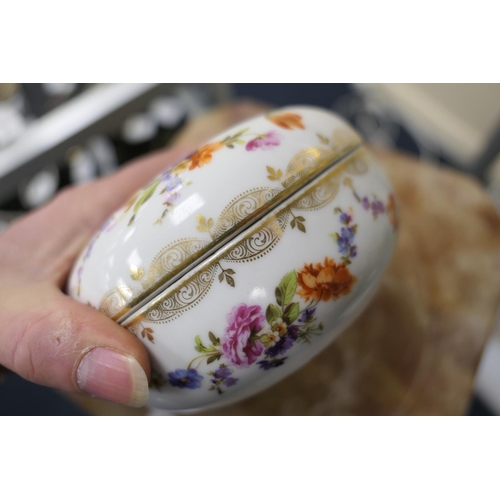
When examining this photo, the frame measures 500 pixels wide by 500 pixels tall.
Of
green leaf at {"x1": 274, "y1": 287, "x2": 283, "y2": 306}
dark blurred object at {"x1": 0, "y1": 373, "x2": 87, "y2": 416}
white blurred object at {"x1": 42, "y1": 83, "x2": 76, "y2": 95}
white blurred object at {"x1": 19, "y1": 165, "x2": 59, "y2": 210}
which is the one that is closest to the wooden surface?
dark blurred object at {"x1": 0, "y1": 373, "x2": 87, "y2": 416}

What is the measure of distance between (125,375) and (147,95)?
29.2 inches

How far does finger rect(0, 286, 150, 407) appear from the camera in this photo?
0.48 metres

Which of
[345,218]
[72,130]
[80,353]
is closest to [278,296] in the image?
[345,218]

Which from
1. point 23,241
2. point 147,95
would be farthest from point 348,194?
point 147,95

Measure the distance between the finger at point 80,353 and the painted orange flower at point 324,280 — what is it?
0.19 m

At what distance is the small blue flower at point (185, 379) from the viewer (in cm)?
50

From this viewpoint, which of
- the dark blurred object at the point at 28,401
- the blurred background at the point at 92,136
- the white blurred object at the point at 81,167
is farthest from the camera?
the white blurred object at the point at 81,167

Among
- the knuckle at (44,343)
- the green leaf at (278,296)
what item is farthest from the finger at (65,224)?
the green leaf at (278,296)

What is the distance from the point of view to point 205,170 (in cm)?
51

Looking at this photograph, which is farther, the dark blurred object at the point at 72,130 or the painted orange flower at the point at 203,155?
the dark blurred object at the point at 72,130

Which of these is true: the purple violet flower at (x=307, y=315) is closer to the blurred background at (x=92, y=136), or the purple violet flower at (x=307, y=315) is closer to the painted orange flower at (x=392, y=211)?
the painted orange flower at (x=392, y=211)

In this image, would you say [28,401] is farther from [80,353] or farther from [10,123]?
[10,123]

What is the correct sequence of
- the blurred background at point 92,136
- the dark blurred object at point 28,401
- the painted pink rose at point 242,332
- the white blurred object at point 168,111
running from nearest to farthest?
the painted pink rose at point 242,332 → the dark blurred object at point 28,401 → the blurred background at point 92,136 → the white blurred object at point 168,111

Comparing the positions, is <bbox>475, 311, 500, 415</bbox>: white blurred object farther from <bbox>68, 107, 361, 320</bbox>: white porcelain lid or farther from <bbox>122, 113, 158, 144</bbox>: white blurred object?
<bbox>122, 113, 158, 144</bbox>: white blurred object
